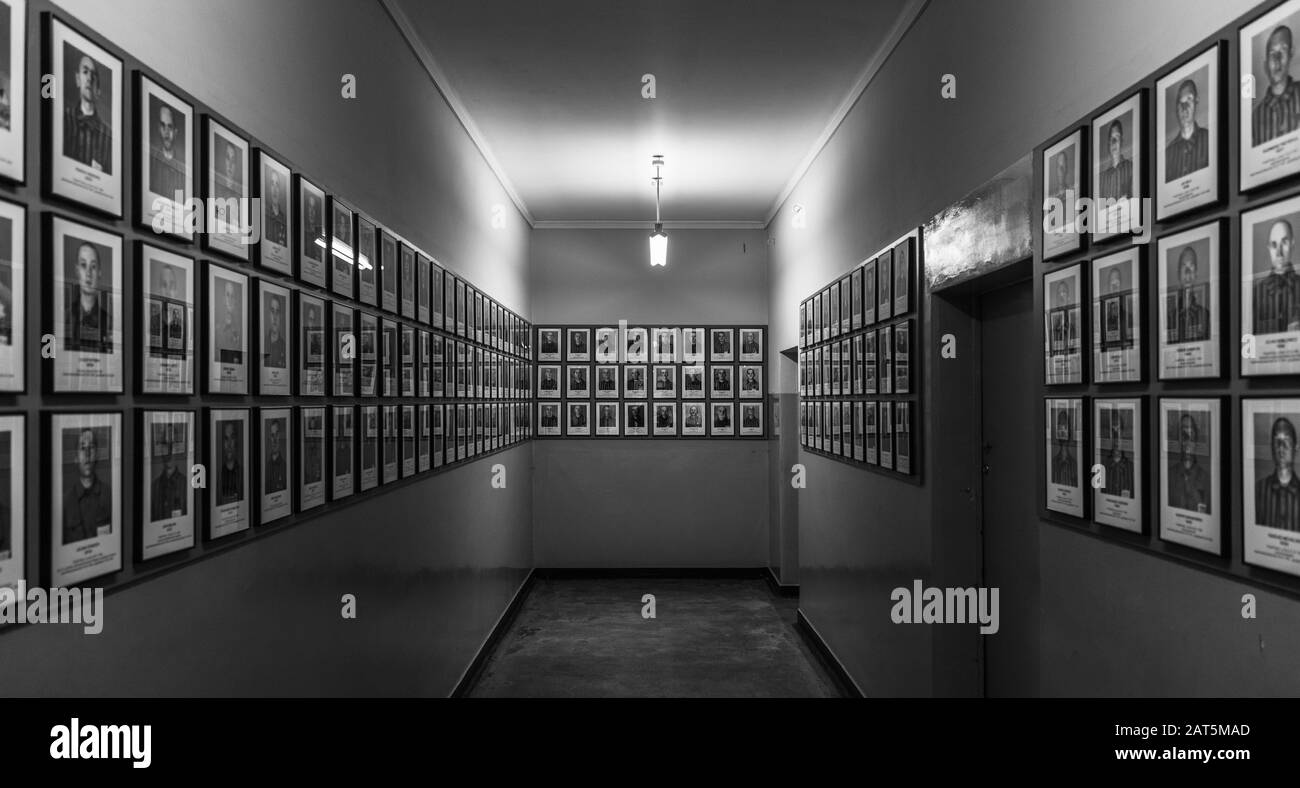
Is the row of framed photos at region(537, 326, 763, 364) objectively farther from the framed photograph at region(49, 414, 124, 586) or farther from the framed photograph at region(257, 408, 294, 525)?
the framed photograph at region(49, 414, 124, 586)

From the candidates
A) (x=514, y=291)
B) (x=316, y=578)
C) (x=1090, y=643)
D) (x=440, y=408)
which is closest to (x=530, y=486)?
(x=514, y=291)

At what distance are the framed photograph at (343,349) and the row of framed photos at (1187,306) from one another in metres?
2.42

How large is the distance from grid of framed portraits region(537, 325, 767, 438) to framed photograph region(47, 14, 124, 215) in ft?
23.2

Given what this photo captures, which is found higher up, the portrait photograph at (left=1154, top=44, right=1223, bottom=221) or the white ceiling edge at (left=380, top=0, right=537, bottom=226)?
the white ceiling edge at (left=380, top=0, right=537, bottom=226)

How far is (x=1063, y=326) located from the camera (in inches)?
99.5

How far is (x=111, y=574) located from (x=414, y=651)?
2.56 metres

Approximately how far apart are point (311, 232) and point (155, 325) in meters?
0.97

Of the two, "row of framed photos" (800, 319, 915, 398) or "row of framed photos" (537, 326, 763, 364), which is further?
"row of framed photos" (537, 326, 763, 364)

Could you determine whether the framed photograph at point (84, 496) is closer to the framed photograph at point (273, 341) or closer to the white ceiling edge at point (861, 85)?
the framed photograph at point (273, 341)

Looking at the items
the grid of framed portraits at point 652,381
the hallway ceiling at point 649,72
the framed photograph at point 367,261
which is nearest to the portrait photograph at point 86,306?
the framed photograph at point 367,261

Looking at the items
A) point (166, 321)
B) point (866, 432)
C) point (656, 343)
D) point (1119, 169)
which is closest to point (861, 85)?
point (866, 432)

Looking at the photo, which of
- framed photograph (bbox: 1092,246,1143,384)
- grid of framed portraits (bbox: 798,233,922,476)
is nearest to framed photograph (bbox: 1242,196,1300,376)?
framed photograph (bbox: 1092,246,1143,384)

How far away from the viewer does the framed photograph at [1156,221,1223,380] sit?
1.80m

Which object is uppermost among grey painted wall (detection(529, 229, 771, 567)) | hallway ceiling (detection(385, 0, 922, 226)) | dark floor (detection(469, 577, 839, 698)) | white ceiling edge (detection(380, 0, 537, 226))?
hallway ceiling (detection(385, 0, 922, 226))
